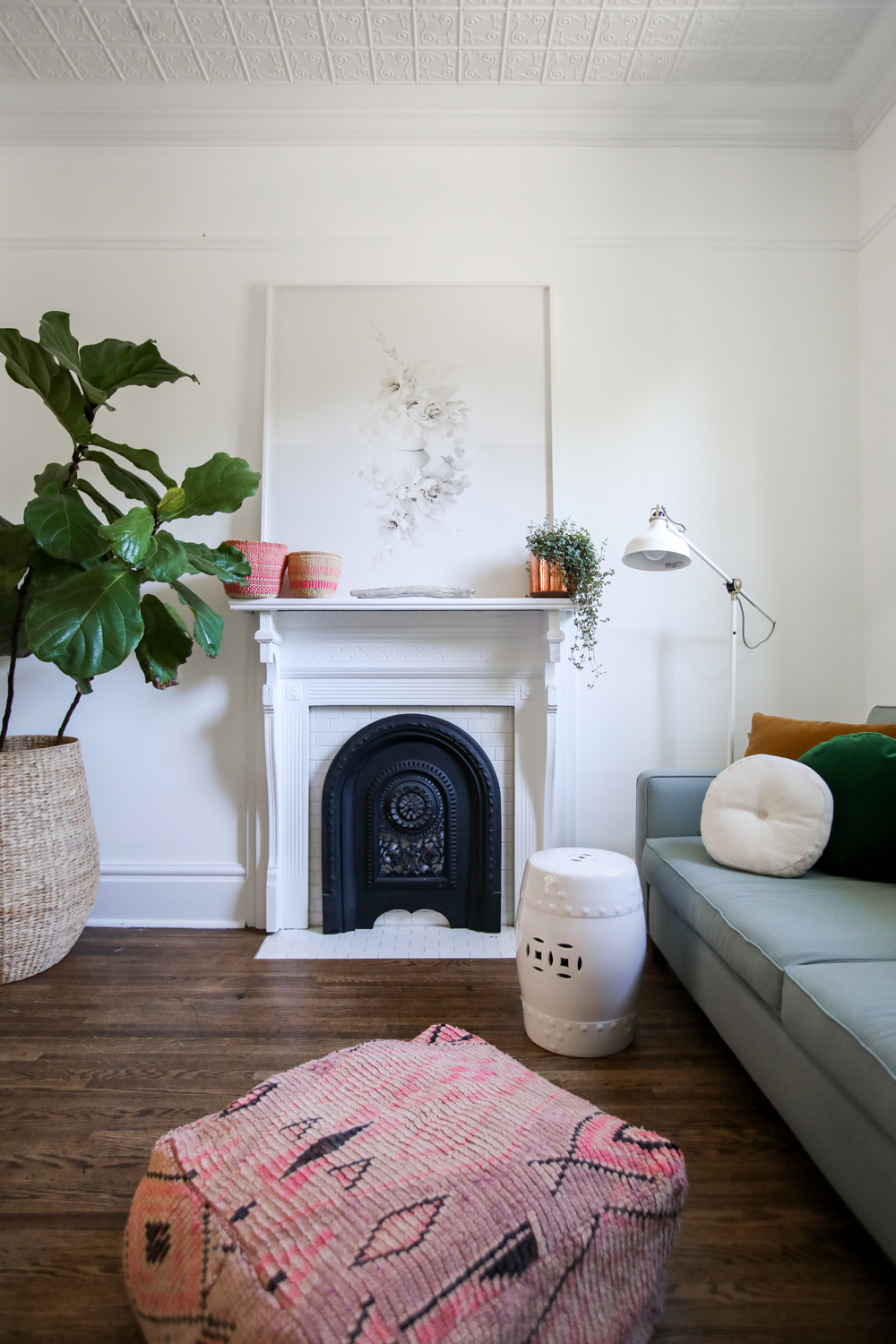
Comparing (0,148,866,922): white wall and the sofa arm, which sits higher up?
(0,148,866,922): white wall

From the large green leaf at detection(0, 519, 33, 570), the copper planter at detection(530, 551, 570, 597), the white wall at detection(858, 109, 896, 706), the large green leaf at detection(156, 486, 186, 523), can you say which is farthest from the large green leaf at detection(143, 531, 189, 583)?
the white wall at detection(858, 109, 896, 706)

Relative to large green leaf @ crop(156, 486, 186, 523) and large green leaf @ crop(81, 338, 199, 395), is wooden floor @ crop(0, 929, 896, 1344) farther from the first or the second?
large green leaf @ crop(81, 338, 199, 395)

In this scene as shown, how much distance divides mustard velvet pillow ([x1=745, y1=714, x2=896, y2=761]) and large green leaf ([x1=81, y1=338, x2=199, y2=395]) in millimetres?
2251

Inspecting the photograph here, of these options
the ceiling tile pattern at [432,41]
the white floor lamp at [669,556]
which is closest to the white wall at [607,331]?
the white floor lamp at [669,556]

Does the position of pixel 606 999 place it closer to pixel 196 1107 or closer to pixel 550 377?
pixel 196 1107

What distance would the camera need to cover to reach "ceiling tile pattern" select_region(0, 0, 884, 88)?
2.40 m

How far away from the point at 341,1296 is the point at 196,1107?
0.94m

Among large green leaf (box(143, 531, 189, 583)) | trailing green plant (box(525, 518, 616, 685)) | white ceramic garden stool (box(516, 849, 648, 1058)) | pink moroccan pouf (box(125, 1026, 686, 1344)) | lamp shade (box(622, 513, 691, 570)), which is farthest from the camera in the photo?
trailing green plant (box(525, 518, 616, 685))

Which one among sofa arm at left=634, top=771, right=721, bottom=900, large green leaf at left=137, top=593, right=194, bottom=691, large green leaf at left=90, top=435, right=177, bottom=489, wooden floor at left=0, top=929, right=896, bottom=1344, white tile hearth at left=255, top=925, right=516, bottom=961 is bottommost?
wooden floor at left=0, top=929, right=896, bottom=1344

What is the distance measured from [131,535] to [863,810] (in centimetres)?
206

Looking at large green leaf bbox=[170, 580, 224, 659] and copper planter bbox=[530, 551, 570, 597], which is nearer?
large green leaf bbox=[170, 580, 224, 659]

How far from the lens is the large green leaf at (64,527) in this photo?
209 cm

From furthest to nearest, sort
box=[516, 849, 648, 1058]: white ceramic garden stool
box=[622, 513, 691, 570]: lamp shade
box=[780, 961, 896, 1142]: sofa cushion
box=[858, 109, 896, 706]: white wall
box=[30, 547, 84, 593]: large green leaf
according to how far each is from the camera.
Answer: box=[858, 109, 896, 706]: white wall, box=[622, 513, 691, 570]: lamp shade, box=[30, 547, 84, 593]: large green leaf, box=[516, 849, 648, 1058]: white ceramic garden stool, box=[780, 961, 896, 1142]: sofa cushion

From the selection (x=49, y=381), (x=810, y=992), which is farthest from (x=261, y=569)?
(x=810, y=992)
